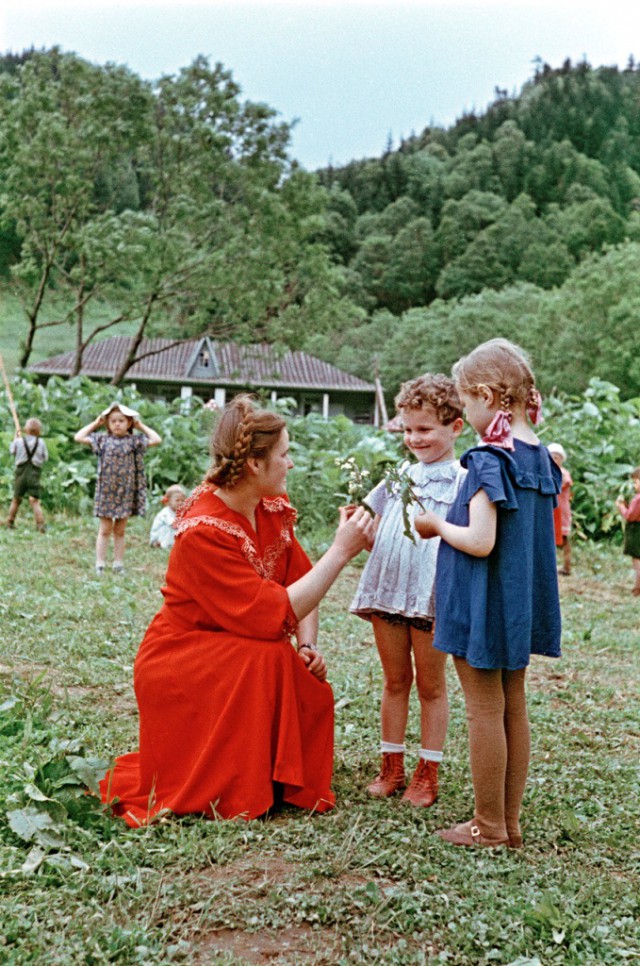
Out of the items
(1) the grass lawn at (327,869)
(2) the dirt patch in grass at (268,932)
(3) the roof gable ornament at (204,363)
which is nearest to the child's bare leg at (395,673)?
(1) the grass lawn at (327,869)

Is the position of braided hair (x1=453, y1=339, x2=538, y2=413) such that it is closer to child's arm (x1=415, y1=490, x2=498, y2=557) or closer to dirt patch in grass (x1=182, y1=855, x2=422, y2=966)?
child's arm (x1=415, y1=490, x2=498, y2=557)

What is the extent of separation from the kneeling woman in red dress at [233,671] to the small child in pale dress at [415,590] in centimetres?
28

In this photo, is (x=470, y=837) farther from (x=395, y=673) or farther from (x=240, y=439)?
(x=240, y=439)

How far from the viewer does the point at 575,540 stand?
1201 cm


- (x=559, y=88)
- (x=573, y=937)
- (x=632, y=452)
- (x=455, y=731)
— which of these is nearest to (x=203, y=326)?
(x=632, y=452)

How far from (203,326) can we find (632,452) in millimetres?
18119

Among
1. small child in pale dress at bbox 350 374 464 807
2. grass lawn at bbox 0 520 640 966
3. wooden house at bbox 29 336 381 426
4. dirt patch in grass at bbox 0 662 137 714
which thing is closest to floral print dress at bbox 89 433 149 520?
dirt patch in grass at bbox 0 662 137 714

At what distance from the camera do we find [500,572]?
2.87 metres

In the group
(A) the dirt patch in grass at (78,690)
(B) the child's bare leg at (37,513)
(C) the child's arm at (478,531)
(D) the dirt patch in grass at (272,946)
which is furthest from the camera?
(B) the child's bare leg at (37,513)

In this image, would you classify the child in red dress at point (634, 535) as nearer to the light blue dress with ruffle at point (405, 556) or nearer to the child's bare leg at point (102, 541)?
the child's bare leg at point (102, 541)

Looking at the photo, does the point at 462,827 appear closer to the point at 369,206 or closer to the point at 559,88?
the point at 369,206

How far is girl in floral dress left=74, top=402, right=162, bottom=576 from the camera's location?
29.1ft

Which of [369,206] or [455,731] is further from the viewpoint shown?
[369,206]

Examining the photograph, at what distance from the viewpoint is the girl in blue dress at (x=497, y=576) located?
285 cm
